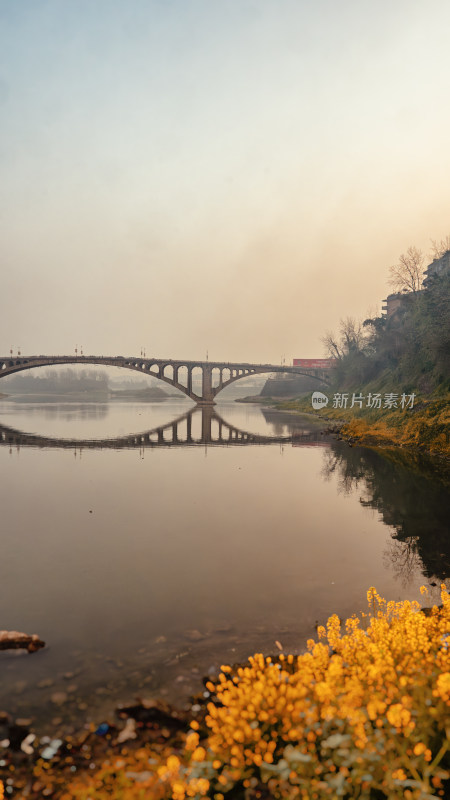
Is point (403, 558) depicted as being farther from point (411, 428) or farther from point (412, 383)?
point (412, 383)

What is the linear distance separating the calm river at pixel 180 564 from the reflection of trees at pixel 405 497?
0.10 meters

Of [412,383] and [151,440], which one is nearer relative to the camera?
[151,440]

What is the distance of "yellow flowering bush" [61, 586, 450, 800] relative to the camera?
13.9 ft

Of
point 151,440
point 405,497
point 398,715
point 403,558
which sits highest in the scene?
point 151,440

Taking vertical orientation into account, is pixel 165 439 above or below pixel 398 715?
above

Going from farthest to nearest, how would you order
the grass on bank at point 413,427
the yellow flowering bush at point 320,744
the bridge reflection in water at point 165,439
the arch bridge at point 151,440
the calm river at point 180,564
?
1. the bridge reflection in water at point 165,439
2. the arch bridge at point 151,440
3. the grass on bank at point 413,427
4. the calm river at point 180,564
5. the yellow flowering bush at point 320,744

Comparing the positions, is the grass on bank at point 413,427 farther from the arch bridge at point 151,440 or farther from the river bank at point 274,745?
the river bank at point 274,745

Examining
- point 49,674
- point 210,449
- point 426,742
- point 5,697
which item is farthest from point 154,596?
point 210,449

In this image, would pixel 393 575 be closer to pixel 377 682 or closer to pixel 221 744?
pixel 377 682

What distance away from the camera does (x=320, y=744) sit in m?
4.91

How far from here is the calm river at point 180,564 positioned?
727cm

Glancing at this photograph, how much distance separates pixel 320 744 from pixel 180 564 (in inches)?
291

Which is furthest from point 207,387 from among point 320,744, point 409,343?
point 320,744

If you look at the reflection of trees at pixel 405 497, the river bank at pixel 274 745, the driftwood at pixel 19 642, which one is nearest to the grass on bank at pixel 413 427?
the reflection of trees at pixel 405 497
